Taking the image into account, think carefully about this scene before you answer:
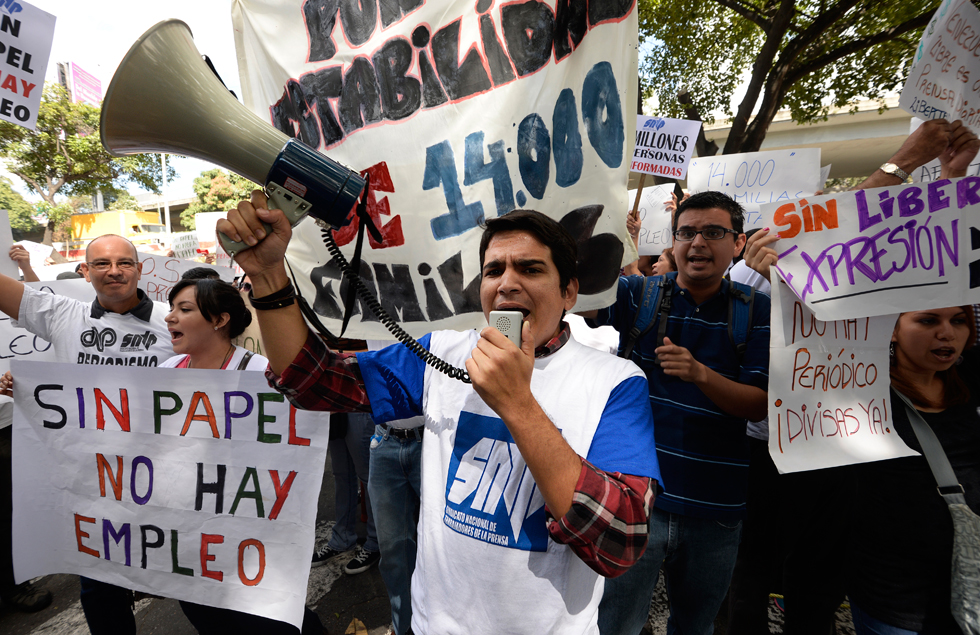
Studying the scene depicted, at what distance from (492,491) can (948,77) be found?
2.57m

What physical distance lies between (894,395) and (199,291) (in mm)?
2887

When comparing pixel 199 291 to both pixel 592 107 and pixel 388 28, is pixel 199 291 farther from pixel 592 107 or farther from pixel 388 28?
pixel 592 107

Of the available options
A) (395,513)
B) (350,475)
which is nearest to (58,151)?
(350,475)

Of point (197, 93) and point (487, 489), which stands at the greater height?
point (197, 93)

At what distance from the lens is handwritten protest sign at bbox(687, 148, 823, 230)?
404cm

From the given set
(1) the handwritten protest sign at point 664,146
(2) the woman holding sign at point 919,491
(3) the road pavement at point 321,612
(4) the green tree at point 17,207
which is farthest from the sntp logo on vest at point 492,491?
(4) the green tree at point 17,207

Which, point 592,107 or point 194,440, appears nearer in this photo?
point 592,107

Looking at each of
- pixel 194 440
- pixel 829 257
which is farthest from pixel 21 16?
pixel 829 257

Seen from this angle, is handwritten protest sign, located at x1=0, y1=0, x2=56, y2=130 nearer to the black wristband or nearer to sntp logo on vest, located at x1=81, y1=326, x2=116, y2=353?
sntp logo on vest, located at x1=81, y1=326, x2=116, y2=353

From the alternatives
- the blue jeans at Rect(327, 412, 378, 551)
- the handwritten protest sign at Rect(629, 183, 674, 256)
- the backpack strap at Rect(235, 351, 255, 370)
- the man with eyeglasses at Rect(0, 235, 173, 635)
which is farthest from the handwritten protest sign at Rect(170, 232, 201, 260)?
the handwritten protest sign at Rect(629, 183, 674, 256)

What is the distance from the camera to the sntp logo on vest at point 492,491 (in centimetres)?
108

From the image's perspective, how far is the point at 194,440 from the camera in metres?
1.89

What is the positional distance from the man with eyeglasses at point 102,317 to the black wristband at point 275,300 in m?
2.03

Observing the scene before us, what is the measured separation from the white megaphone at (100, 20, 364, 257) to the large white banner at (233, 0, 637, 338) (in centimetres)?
65
